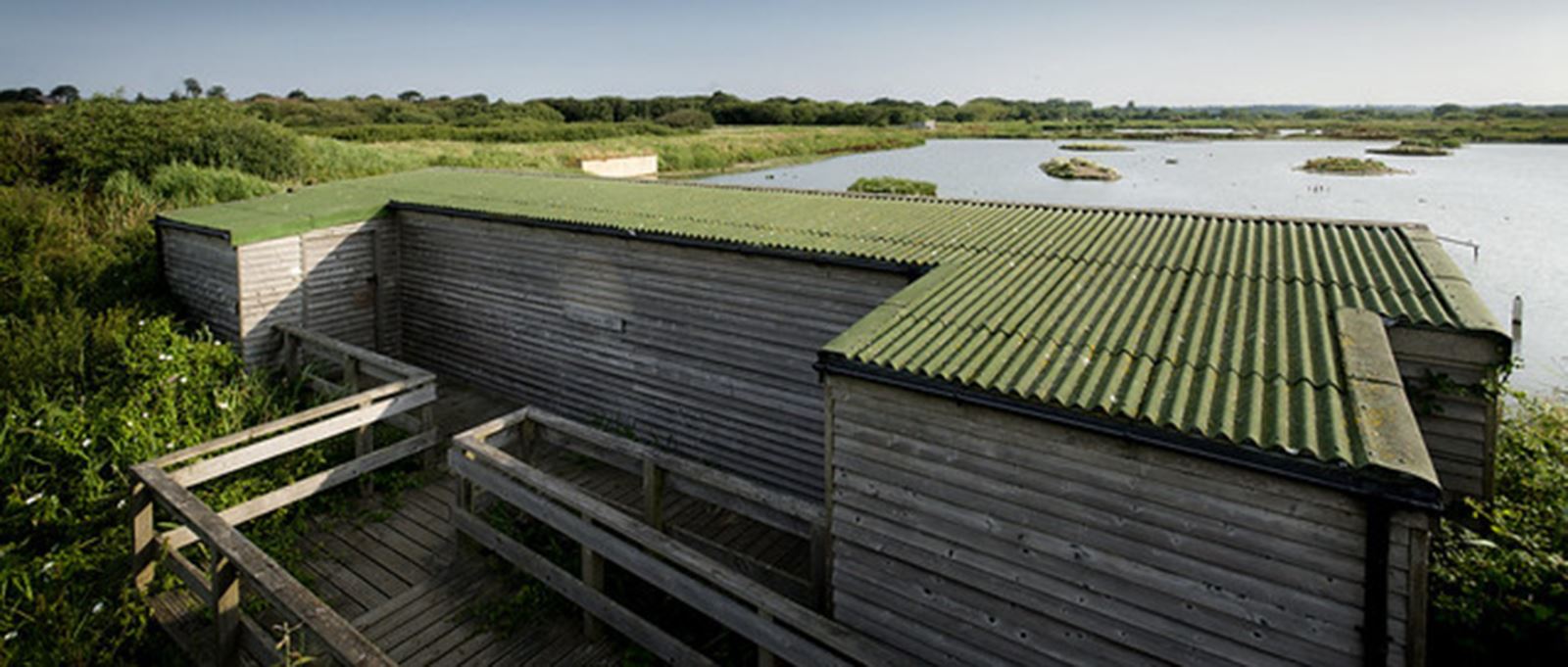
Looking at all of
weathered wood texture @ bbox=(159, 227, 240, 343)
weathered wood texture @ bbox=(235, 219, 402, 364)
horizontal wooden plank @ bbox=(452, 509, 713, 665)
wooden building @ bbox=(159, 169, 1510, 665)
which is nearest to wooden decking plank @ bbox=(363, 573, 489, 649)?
horizontal wooden plank @ bbox=(452, 509, 713, 665)

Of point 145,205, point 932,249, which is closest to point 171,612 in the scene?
point 932,249

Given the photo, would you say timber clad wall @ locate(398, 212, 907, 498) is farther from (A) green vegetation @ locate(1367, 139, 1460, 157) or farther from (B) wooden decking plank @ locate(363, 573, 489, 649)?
(A) green vegetation @ locate(1367, 139, 1460, 157)

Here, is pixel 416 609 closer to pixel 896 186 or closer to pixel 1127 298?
pixel 1127 298

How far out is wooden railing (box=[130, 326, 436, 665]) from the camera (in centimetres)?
439

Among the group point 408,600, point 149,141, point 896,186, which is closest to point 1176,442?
point 408,600

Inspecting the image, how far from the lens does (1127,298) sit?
605cm

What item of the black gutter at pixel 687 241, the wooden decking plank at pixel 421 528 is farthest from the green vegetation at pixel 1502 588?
the wooden decking plank at pixel 421 528

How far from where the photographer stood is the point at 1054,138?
9450 cm

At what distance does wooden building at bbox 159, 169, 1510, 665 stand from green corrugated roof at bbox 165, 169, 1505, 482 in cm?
3

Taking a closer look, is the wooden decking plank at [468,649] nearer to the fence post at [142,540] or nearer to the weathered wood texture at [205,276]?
the fence post at [142,540]

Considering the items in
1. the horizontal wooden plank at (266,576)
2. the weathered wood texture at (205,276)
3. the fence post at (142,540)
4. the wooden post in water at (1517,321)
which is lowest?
the fence post at (142,540)

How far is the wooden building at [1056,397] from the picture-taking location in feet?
12.5

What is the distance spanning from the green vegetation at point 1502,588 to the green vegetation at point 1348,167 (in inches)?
1833

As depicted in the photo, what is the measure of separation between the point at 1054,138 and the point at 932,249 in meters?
94.2
